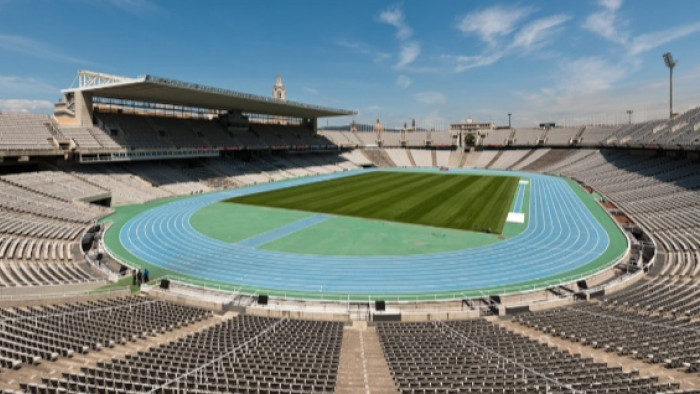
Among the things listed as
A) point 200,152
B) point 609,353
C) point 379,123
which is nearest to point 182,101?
point 200,152

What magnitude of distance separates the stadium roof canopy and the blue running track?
1851 centimetres

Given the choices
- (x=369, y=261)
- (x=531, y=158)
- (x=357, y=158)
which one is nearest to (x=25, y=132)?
(x=369, y=261)

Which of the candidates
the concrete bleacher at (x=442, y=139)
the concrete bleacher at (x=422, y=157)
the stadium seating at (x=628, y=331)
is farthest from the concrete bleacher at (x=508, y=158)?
the stadium seating at (x=628, y=331)

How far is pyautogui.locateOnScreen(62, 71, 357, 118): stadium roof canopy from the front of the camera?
43.2 m

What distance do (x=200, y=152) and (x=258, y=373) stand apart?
55.1 meters

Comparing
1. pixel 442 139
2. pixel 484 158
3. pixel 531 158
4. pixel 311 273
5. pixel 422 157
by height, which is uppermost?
pixel 442 139

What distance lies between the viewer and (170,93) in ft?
162

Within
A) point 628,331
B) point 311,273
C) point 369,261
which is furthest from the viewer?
point 369,261

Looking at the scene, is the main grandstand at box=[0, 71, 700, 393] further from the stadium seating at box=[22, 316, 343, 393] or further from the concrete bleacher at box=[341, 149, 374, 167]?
the concrete bleacher at box=[341, 149, 374, 167]

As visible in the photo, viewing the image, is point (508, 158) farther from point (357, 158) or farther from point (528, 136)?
point (357, 158)

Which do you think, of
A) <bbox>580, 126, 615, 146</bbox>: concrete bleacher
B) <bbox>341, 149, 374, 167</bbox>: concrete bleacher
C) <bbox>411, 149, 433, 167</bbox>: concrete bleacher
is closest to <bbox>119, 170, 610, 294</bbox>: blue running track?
<bbox>580, 126, 615, 146</bbox>: concrete bleacher

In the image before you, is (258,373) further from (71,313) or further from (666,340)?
(666,340)

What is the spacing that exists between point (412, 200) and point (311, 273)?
2542cm

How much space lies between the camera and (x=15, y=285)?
1661 cm
